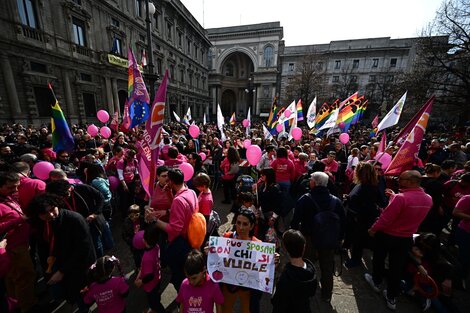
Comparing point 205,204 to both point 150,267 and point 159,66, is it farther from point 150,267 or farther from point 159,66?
point 159,66

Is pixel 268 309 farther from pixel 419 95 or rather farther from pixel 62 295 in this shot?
pixel 419 95

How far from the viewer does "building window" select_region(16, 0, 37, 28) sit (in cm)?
1109

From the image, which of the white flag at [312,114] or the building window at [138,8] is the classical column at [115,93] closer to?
the building window at [138,8]

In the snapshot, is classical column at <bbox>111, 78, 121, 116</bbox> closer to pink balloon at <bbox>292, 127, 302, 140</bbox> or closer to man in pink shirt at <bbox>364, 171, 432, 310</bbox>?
pink balloon at <bbox>292, 127, 302, 140</bbox>

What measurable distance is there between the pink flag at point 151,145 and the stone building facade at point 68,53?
1423cm

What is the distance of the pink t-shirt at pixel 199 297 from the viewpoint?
74.8 inches

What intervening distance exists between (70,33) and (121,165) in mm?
15587

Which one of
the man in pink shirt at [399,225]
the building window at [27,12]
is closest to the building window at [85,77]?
the building window at [27,12]

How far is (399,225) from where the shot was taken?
2.47 m

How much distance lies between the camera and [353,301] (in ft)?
9.24

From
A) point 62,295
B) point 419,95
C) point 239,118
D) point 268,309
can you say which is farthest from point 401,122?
point 62,295

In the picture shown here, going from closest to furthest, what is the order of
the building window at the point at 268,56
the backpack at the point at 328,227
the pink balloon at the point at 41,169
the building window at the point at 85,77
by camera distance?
the backpack at the point at 328,227 → the pink balloon at the point at 41,169 → the building window at the point at 85,77 → the building window at the point at 268,56

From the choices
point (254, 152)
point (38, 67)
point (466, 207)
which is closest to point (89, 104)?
point (38, 67)

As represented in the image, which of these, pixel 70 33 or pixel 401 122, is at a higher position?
pixel 70 33
